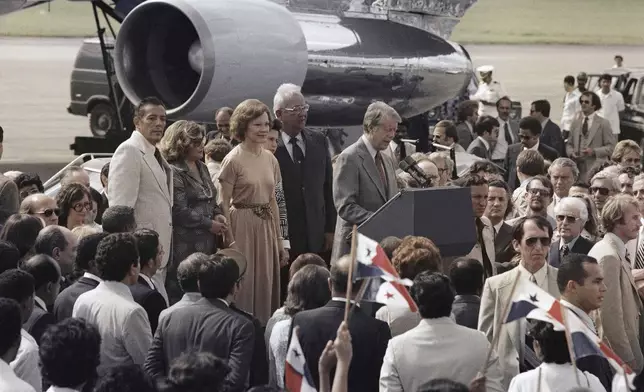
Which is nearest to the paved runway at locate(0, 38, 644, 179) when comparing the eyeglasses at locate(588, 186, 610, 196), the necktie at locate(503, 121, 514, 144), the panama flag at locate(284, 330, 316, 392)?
the necktie at locate(503, 121, 514, 144)

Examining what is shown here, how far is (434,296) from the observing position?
503cm

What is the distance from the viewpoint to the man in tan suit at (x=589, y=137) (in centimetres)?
1491

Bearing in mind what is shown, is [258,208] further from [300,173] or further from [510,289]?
[510,289]

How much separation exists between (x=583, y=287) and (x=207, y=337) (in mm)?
1727

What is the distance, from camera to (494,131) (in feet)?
42.5

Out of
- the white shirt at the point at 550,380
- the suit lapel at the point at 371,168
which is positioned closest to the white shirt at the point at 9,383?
the white shirt at the point at 550,380

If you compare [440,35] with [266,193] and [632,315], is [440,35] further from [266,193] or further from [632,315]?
[632,315]

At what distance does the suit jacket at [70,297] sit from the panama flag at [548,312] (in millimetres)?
2135

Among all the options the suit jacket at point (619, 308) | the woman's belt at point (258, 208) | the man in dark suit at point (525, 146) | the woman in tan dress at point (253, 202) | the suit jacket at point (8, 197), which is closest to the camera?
the suit jacket at point (619, 308)

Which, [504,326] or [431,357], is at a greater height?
[431,357]

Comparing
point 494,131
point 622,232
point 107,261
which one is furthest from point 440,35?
point 107,261

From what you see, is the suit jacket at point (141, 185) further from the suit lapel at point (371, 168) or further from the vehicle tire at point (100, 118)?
the vehicle tire at point (100, 118)

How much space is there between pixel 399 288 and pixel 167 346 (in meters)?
1.10

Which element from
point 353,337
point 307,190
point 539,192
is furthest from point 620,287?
point 307,190
